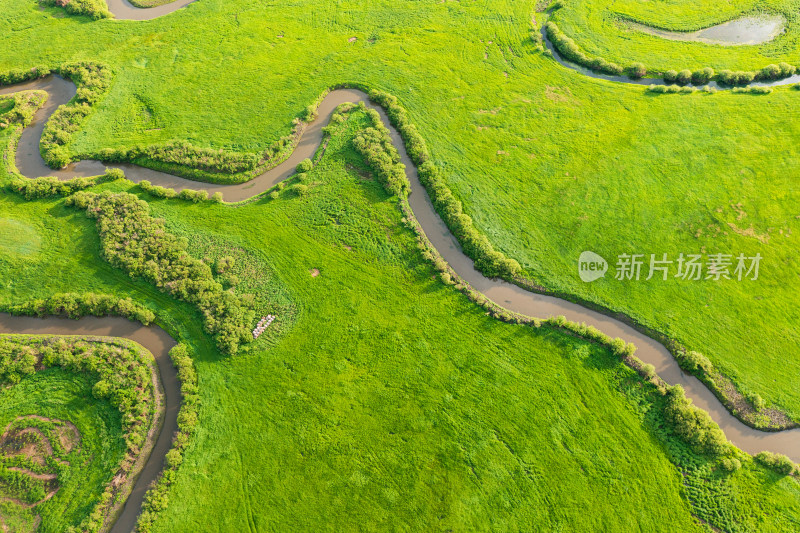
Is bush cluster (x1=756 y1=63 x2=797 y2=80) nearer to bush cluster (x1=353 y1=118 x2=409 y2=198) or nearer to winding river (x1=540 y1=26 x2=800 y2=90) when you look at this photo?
winding river (x1=540 y1=26 x2=800 y2=90)

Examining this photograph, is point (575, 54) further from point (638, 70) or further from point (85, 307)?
point (85, 307)

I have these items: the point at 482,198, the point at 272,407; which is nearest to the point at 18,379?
the point at 272,407

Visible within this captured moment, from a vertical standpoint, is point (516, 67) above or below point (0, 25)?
below

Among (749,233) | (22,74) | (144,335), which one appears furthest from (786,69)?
(22,74)

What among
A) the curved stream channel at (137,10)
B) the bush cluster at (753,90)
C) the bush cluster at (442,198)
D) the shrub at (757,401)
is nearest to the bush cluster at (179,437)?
the bush cluster at (442,198)

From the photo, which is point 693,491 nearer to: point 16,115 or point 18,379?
point 18,379

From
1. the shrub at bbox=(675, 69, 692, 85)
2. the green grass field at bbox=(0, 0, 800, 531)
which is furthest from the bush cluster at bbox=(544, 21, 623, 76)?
the shrub at bbox=(675, 69, 692, 85)
